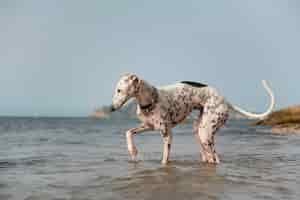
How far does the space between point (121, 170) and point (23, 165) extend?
8.30 ft

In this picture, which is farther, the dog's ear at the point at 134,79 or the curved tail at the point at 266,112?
the curved tail at the point at 266,112

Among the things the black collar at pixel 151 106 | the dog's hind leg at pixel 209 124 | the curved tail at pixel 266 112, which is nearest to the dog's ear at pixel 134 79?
the black collar at pixel 151 106

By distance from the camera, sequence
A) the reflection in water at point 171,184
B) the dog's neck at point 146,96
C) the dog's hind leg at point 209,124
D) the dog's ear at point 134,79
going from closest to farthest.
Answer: the reflection in water at point 171,184 < the dog's ear at point 134,79 < the dog's neck at point 146,96 < the dog's hind leg at point 209,124

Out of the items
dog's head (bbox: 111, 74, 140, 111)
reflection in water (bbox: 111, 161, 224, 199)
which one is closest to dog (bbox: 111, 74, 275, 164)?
dog's head (bbox: 111, 74, 140, 111)

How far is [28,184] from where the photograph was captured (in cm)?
559

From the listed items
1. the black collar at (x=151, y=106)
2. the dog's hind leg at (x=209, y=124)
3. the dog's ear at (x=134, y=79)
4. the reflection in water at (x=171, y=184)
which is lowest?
the reflection in water at (x=171, y=184)

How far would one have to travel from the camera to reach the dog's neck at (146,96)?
6.77 m

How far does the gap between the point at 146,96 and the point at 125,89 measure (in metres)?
0.55

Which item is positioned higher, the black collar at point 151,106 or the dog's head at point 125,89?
the dog's head at point 125,89

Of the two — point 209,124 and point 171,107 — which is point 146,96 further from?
point 209,124

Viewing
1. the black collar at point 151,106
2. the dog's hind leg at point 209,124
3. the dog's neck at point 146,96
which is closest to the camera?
the dog's neck at point 146,96

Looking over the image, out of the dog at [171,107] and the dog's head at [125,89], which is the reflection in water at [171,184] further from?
the dog's head at [125,89]

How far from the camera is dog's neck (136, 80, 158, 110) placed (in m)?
6.77

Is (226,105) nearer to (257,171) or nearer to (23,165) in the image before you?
(257,171)
